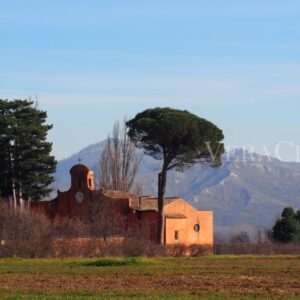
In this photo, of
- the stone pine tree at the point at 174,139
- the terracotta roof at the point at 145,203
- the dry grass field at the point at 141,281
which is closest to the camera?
the dry grass field at the point at 141,281

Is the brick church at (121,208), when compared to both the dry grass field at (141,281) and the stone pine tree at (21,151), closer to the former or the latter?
the stone pine tree at (21,151)

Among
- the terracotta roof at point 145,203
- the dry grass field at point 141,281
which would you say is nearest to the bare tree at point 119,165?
the terracotta roof at point 145,203

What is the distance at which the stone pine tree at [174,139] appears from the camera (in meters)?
63.7

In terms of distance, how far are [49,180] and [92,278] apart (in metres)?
35.7

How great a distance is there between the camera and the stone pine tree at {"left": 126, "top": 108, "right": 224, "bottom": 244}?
6366 cm

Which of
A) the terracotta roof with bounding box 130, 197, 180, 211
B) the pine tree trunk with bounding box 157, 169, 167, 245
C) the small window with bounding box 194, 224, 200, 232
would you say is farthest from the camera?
the small window with bounding box 194, 224, 200, 232

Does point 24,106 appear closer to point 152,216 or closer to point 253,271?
point 152,216

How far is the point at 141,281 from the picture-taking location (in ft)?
103

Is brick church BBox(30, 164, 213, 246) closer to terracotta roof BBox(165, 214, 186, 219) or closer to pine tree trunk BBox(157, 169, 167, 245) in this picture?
terracotta roof BBox(165, 214, 186, 219)

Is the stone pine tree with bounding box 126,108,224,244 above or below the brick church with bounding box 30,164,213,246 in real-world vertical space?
above

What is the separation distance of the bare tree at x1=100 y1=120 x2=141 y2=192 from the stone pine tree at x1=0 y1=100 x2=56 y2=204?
677 inches

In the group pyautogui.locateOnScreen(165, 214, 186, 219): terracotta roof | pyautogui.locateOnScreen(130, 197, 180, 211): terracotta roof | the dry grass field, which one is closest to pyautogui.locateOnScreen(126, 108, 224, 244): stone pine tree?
pyautogui.locateOnScreen(165, 214, 186, 219): terracotta roof

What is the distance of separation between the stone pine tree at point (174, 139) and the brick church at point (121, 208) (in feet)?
9.22

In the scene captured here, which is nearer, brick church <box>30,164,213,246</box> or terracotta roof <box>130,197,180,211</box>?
brick church <box>30,164,213,246</box>
